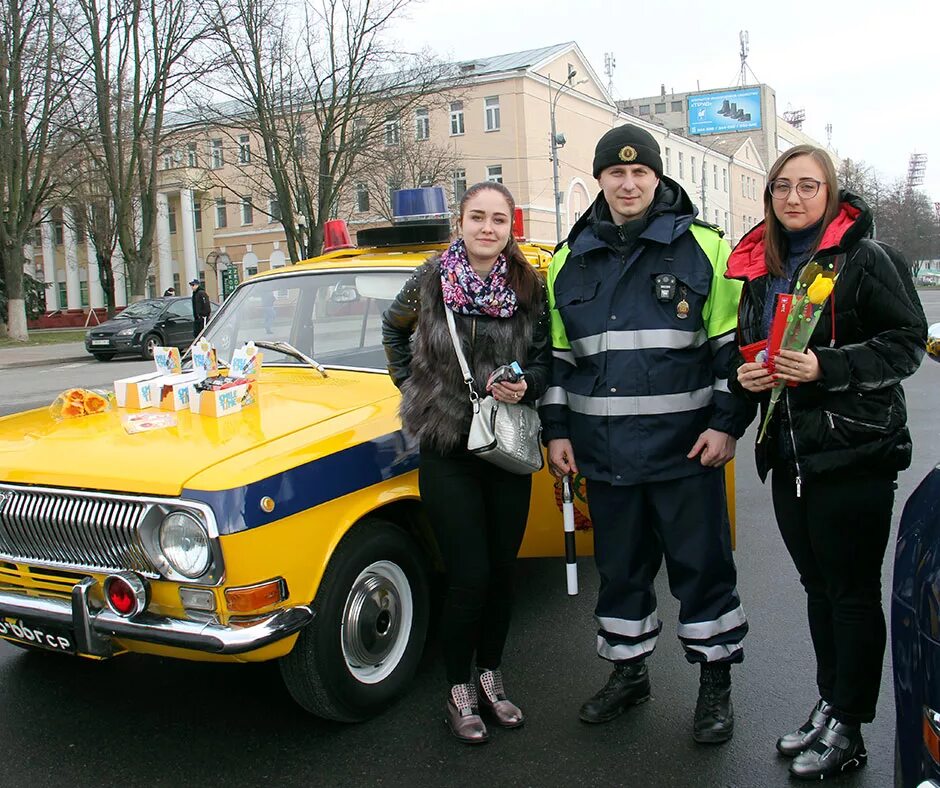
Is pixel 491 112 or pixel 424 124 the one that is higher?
pixel 491 112

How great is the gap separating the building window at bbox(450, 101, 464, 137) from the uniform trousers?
175 ft

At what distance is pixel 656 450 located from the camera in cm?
322

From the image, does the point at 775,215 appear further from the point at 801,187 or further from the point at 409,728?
the point at 409,728

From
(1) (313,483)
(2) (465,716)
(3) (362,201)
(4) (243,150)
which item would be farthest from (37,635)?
(3) (362,201)

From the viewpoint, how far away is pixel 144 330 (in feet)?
80.6

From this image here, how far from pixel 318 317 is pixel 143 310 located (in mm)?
22627

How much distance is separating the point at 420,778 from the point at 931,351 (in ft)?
6.99

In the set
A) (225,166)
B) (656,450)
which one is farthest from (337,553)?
(225,166)

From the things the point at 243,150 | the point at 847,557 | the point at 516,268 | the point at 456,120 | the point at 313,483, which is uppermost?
the point at 456,120

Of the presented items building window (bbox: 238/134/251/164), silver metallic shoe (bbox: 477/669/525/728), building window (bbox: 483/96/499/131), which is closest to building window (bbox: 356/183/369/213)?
building window (bbox: 238/134/251/164)

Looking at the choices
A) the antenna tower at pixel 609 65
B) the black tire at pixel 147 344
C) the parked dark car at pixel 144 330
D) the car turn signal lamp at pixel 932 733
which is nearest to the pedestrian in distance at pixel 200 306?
the parked dark car at pixel 144 330

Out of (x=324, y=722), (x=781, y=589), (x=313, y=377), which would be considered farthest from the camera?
(x=781, y=589)

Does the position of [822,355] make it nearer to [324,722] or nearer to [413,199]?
[324,722]

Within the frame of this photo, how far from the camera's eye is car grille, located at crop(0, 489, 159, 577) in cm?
306
